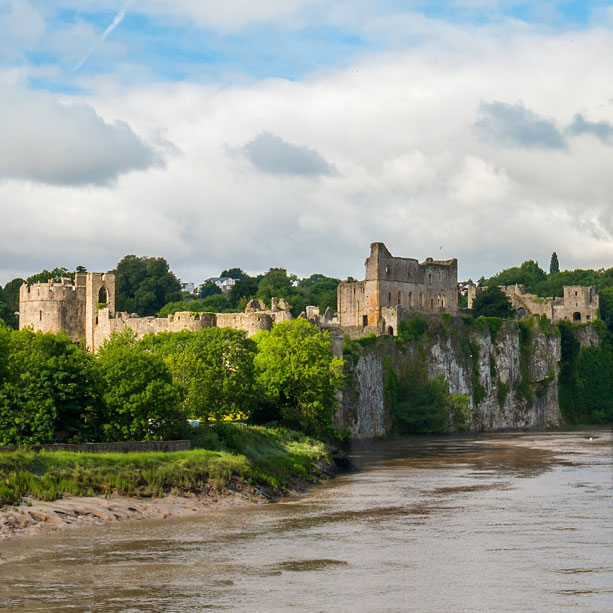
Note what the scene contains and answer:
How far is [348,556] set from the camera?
104 ft

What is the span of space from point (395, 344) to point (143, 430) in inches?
1972

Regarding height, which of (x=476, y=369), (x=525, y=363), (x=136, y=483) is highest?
(x=525, y=363)

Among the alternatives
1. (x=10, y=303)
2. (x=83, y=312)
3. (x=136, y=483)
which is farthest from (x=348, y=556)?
(x=10, y=303)

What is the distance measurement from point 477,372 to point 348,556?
242 ft

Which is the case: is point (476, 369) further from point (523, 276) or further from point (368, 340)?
point (523, 276)

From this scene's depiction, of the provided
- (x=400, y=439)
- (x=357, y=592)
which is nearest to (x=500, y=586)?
(x=357, y=592)

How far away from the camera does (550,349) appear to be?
113125mm

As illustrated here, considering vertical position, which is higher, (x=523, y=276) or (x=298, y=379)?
(x=523, y=276)

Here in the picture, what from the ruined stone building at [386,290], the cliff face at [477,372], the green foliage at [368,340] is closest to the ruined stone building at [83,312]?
the green foliage at [368,340]

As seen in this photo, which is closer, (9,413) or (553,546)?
(553,546)

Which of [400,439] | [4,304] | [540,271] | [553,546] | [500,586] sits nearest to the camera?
[500,586]

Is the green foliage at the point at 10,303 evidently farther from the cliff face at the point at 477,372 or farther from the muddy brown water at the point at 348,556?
the muddy brown water at the point at 348,556

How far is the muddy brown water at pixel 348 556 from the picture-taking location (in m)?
26.4

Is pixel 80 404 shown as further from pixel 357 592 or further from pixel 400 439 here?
pixel 400 439
